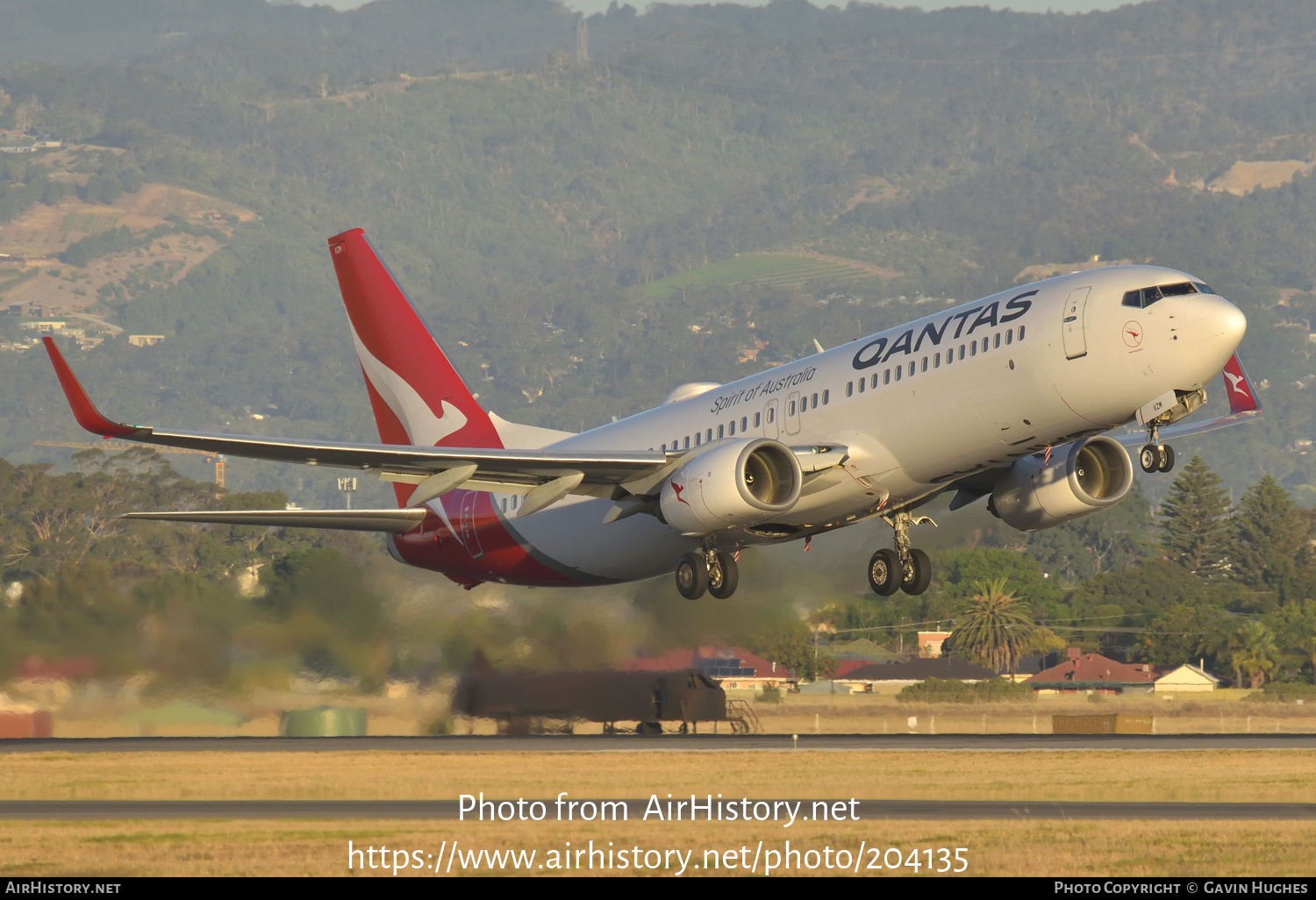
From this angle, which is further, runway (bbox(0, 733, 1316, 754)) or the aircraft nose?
runway (bbox(0, 733, 1316, 754))

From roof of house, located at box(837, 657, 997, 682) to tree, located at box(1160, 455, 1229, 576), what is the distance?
5011cm

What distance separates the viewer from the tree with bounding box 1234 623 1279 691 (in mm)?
96125

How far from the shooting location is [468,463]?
41219 millimetres

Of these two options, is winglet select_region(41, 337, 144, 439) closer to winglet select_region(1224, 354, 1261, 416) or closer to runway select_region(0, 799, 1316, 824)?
runway select_region(0, 799, 1316, 824)

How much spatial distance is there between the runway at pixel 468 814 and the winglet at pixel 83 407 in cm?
701

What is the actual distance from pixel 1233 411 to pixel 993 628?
153 ft

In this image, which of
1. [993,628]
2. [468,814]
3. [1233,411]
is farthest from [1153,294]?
[993,628]

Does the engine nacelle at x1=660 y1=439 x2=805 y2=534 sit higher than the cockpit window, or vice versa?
the cockpit window

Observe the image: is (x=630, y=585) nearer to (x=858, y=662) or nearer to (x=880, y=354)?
(x=880, y=354)

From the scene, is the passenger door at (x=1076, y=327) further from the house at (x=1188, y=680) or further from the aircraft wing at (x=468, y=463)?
the house at (x=1188, y=680)

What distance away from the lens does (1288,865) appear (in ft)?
89.8

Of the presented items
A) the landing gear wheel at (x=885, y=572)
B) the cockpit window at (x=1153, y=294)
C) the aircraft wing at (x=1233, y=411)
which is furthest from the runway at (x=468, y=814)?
the cockpit window at (x=1153, y=294)

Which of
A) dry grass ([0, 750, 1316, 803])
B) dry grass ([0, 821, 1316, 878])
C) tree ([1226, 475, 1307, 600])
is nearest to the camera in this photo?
dry grass ([0, 821, 1316, 878])

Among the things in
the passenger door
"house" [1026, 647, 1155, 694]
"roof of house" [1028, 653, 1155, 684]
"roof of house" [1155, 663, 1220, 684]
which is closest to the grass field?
the passenger door
